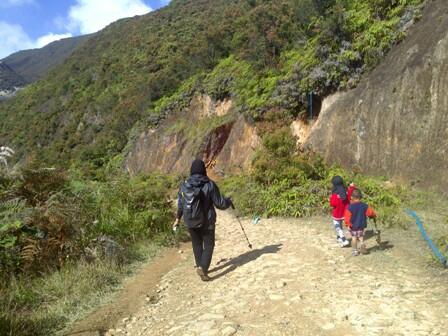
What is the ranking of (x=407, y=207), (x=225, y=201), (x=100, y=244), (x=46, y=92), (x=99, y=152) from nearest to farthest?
(x=225, y=201), (x=100, y=244), (x=407, y=207), (x=99, y=152), (x=46, y=92)

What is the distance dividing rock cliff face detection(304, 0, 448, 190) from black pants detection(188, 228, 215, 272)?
18.5ft

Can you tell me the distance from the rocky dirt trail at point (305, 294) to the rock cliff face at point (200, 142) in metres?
10.7

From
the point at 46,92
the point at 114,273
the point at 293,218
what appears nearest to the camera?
the point at 114,273

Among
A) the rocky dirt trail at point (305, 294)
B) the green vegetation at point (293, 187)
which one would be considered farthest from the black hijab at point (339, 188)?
the green vegetation at point (293, 187)

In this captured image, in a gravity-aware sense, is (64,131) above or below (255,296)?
above

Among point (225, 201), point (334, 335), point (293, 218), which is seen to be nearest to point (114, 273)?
point (225, 201)

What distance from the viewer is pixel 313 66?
1501 cm

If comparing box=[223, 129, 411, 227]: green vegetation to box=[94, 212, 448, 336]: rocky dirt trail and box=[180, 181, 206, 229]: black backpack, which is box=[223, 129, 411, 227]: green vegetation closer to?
box=[94, 212, 448, 336]: rocky dirt trail

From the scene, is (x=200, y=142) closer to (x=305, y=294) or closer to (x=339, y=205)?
(x=339, y=205)

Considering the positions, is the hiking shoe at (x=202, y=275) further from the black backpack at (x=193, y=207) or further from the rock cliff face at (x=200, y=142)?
the rock cliff face at (x=200, y=142)

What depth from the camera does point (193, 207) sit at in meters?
5.93

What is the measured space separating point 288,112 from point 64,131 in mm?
45109

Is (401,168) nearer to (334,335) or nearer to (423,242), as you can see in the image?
(423,242)

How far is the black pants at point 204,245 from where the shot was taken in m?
6.11
